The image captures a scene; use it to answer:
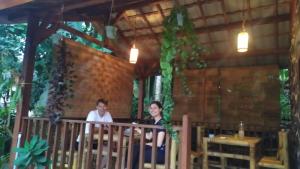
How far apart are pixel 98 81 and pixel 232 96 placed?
3483 millimetres

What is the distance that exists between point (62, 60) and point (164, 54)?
6.35ft

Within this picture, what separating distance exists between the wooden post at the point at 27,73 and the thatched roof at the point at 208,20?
269 millimetres

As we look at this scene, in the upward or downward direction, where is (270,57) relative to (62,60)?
upward

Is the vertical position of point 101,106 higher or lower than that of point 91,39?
lower

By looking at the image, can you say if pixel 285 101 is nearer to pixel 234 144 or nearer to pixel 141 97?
pixel 141 97

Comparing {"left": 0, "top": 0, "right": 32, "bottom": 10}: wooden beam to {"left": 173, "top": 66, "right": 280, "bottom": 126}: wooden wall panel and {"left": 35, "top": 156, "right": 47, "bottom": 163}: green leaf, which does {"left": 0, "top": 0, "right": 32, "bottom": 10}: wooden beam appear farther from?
{"left": 173, "top": 66, "right": 280, "bottom": 126}: wooden wall panel

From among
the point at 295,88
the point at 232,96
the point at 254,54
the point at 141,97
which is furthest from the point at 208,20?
the point at 141,97

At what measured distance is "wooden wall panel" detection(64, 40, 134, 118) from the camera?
5.40 metres

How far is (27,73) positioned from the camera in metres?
4.23

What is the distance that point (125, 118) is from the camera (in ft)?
23.5

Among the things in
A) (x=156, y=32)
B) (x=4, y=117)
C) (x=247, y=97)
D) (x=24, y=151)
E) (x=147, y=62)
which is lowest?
(x=24, y=151)

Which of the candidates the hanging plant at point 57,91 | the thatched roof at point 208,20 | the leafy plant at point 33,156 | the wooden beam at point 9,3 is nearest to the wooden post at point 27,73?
the thatched roof at point 208,20

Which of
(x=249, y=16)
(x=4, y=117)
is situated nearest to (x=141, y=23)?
(x=249, y=16)

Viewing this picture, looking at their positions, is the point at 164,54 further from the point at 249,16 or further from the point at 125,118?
the point at 125,118
